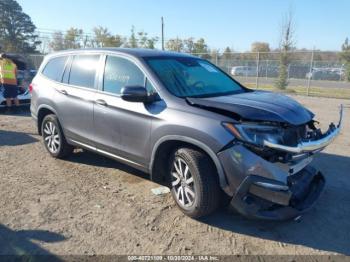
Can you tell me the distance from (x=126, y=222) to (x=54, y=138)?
2.79 meters

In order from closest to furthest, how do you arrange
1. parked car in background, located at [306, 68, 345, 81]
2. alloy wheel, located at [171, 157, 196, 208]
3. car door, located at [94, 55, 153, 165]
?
alloy wheel, located at [171, 157, 196, 208] < car door, located at [94, 55, 153, 165] < parked car in background, located at [306, 68, 345, 81]

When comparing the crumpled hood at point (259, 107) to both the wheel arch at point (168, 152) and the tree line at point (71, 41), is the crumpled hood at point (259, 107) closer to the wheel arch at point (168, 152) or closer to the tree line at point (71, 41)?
the wheel arch at point (168, 152)

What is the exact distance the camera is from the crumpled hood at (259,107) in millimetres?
3350

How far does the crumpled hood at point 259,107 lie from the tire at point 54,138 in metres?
2.85

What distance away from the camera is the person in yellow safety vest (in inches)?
393

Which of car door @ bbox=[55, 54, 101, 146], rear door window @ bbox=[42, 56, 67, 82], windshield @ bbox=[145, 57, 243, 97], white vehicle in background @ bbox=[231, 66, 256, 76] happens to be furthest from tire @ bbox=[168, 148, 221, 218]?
white vehicle in background @ bbox=[231, 66, 256, 76]

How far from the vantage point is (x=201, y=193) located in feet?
11.5

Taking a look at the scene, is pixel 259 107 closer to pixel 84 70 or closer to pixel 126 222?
pixel 126 222

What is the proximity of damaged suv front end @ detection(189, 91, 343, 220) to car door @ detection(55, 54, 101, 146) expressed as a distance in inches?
78.8

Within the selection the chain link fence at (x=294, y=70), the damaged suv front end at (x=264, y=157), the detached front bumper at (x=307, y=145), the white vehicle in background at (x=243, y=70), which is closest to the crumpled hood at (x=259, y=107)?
the damaged suv front end at (x=264, y=157)

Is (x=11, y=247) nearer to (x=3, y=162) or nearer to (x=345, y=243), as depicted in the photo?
(x=3, y=162)

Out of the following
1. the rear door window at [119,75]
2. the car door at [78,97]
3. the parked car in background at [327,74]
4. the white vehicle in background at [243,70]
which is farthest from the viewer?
the white vehicle in background at [243,70]

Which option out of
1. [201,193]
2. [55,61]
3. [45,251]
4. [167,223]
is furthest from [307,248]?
[55,61]

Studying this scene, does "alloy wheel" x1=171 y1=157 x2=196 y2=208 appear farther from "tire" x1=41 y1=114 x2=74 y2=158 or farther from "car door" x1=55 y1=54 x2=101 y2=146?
"tire" x1=41 y1=114 x2=74 y2=158
